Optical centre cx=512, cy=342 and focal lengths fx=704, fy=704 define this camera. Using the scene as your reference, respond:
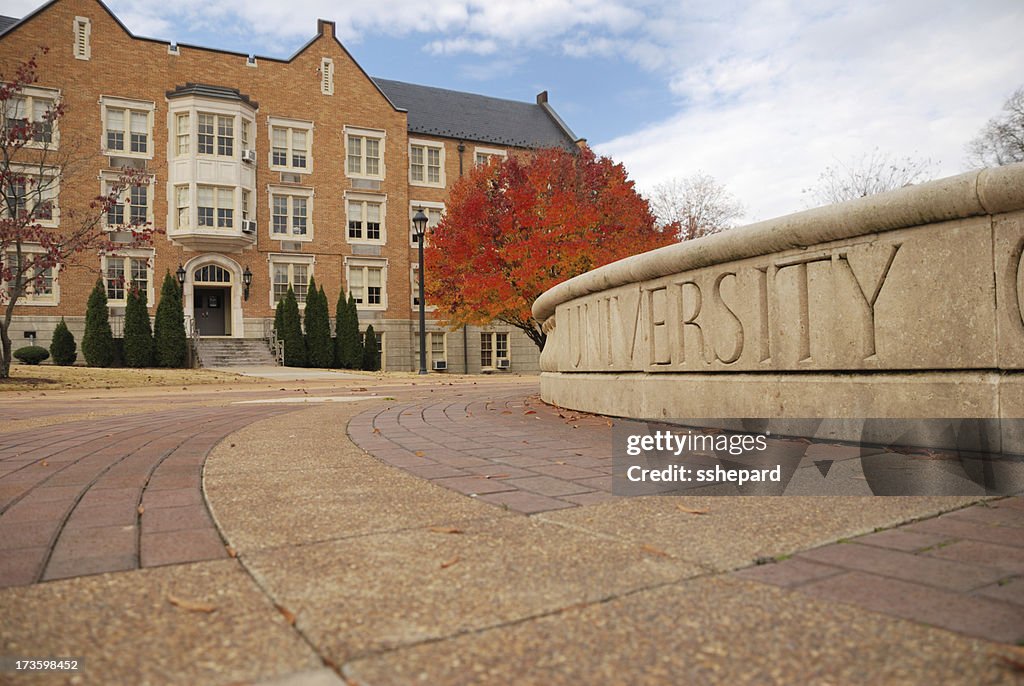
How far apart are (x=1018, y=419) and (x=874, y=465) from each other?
737 millimetres

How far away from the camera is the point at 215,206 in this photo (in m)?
26.9

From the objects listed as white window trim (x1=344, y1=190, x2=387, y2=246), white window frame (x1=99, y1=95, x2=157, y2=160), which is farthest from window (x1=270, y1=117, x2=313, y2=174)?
white window frame (x1=99, y1=95, x2=157, y2=160)

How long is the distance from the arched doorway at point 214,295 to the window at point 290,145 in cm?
469

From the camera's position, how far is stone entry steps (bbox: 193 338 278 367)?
25.3 metres

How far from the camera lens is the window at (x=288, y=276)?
2862 centimetres

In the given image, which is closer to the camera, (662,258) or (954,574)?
(954,574)

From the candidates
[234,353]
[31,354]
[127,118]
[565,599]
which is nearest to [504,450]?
[565,599]

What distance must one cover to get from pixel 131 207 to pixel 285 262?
5848 mm

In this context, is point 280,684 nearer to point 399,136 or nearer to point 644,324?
point 644,324

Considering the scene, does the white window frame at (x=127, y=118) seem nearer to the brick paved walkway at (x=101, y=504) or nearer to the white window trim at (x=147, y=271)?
the white window trim at (x=147, y=271)

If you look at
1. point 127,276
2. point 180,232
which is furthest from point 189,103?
point 127,276

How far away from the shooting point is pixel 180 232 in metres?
26.2

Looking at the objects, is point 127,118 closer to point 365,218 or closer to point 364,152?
point 364,152

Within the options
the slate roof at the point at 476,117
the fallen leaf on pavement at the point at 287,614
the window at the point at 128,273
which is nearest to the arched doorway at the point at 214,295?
the window at the point at 128,273
